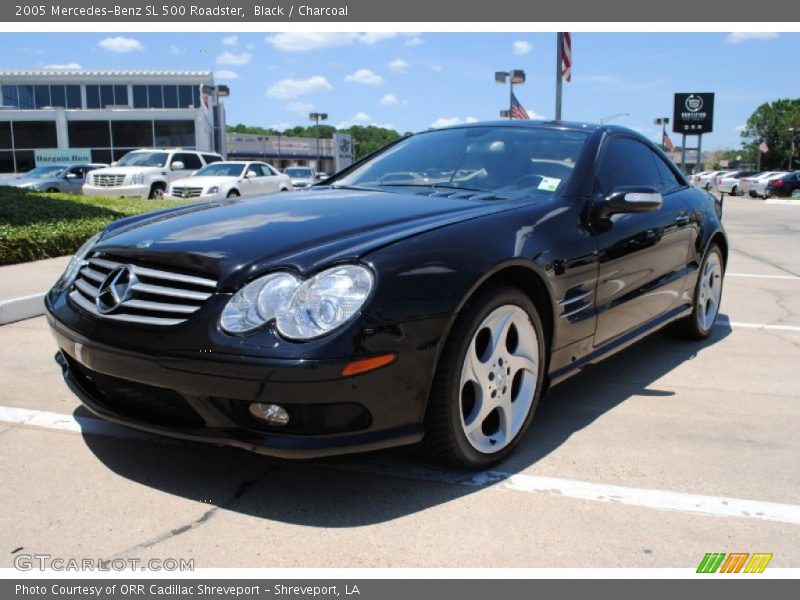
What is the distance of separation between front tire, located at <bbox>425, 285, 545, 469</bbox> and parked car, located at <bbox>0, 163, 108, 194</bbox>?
77.4ft

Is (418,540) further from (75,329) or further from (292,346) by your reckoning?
(75,329)

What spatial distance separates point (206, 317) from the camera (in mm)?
2471

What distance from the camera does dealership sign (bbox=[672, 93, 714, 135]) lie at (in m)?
38.0

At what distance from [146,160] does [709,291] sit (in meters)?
18.5

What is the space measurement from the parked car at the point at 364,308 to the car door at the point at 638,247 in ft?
0.08

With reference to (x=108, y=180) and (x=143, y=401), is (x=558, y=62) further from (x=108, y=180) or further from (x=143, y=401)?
(x=143, y=401)

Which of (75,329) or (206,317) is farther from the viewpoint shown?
(75,329)

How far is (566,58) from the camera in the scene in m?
14.5

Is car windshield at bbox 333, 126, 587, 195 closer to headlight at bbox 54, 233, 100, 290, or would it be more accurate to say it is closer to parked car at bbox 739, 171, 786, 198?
headlight at bbox 54, 233, 100, 290

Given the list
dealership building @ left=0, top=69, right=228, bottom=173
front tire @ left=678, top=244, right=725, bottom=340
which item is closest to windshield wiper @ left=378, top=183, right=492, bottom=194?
front tire @ left=678, top=244, right=725, bottom=340

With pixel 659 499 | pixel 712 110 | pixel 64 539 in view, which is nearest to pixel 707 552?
pixel 659 499

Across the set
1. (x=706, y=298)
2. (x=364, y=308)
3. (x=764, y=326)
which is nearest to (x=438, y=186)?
(x=364, y=308)
